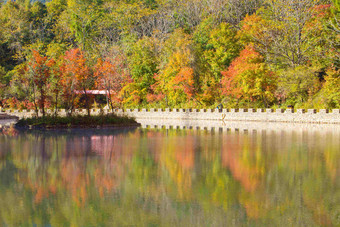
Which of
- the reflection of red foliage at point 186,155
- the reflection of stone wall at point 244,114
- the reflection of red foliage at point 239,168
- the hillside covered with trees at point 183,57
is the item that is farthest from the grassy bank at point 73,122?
the reflection of red foliage at point 239,168

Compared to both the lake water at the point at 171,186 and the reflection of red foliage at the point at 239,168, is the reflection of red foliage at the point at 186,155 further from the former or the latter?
the reflection of red foliage at the point at 239,168

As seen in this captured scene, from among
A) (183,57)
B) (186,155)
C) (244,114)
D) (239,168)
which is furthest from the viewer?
(183,57)

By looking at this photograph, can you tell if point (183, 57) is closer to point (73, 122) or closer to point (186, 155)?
point (73, 122)

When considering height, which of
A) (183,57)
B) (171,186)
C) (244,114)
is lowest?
(171,186)

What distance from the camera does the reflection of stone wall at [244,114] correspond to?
41.7 metres

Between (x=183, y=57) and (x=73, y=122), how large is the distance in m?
24.8

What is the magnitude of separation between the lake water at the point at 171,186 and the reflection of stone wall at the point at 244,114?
21227 millimetres

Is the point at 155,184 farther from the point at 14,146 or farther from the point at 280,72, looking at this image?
the point at 280,72

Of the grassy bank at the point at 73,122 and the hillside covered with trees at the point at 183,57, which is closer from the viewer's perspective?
the grassy bank at the point at 73,122

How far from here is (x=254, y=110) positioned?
166ft

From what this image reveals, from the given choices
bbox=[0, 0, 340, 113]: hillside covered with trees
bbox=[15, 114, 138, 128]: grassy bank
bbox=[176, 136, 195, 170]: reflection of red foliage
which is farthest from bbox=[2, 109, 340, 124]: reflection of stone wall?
bbox=[176, 136, 195, 170]: reflection of red foliage

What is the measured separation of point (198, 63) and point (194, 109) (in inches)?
312

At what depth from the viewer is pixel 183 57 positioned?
2329 inches

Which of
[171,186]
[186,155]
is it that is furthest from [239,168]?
[186,155]
